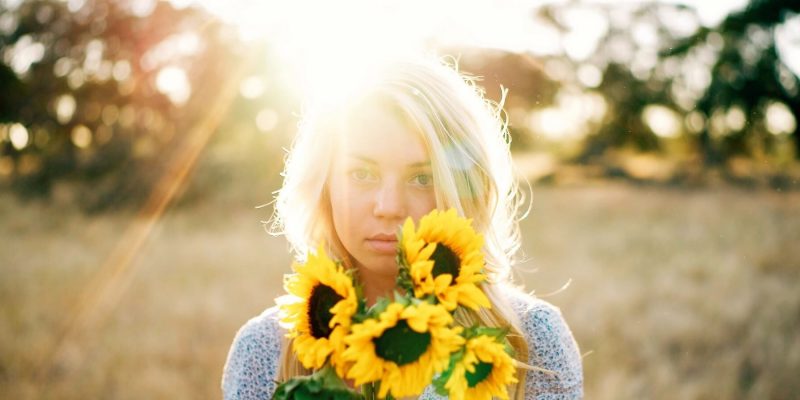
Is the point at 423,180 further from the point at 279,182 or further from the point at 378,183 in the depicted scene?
the point at 279,182

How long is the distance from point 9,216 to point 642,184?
13254mm

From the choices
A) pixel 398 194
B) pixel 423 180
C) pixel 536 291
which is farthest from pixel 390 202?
pixel 536 291

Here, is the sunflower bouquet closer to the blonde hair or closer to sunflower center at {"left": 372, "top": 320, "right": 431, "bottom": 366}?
sunflower center at {"left": 372, "top": 320, "right": 431, "bottom": 366}

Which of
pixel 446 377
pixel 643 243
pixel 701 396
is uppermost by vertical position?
pixel 446 377

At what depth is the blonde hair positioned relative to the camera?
171 centimetres

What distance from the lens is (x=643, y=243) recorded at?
348 inches

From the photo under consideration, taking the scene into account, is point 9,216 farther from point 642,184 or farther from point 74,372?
point 642,184

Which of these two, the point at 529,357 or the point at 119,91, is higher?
the point at 119,91

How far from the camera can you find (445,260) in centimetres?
109

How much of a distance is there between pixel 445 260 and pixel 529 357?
0.95 metres

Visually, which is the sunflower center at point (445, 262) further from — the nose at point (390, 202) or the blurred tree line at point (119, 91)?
the blurred tree line at point (119, 91)

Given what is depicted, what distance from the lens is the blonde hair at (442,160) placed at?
1.71 m

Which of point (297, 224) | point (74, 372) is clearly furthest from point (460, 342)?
point (74, 372)

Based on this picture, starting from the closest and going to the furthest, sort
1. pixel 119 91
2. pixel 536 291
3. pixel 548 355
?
pixel 548 355
pixel 536 291
pixel 119 91
